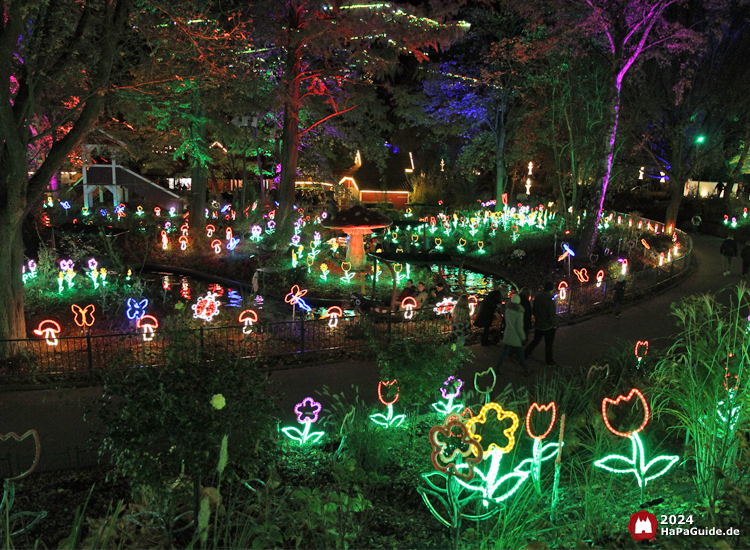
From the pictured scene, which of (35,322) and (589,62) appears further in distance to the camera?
(589,62)

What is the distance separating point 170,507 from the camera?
15.9 feet

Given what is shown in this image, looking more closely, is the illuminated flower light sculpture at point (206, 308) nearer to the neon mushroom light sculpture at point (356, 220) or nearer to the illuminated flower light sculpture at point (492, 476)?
the neon mushroom light sculpture at point (356, 220)

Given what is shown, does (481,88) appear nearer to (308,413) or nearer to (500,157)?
(500,157)

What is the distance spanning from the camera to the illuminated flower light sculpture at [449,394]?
7371 mm

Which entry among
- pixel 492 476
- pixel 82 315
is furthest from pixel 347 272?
pixel 492 476

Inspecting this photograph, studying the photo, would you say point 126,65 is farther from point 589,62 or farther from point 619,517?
point 589,62

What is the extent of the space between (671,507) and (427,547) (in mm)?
2281

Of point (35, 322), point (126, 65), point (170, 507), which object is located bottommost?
point (35, 322)

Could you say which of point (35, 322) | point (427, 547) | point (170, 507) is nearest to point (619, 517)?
point (427, 547)

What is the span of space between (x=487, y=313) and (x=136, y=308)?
25.2ft

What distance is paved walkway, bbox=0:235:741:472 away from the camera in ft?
25.6

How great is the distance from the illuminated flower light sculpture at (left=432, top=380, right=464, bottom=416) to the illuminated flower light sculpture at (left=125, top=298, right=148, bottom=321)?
7.65 meters

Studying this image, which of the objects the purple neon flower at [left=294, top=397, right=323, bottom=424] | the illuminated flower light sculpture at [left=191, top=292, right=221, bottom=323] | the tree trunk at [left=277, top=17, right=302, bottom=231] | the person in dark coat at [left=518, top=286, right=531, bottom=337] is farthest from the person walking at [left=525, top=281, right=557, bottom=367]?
the tree trunk at [left=277, top=17, right=302, bottom=231]

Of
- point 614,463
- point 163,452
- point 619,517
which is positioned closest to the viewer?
point 163,452
